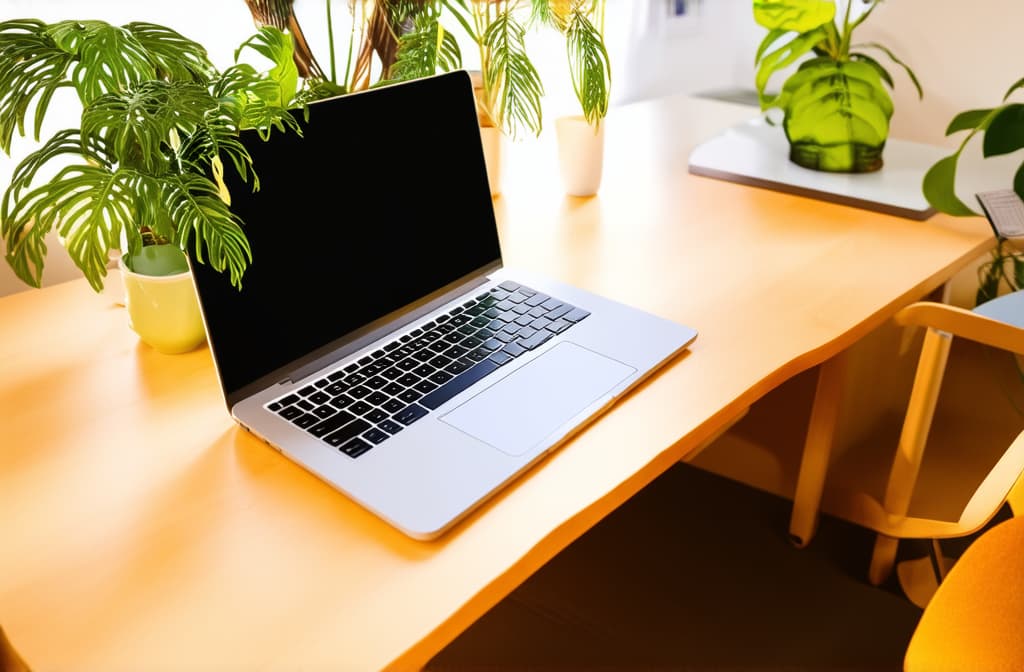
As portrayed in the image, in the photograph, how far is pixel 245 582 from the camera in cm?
65

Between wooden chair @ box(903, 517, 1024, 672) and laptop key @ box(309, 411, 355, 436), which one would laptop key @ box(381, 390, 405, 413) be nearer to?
laptop key @ box(309, 411, 355, 436)

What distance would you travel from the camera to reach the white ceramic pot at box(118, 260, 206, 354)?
93cm

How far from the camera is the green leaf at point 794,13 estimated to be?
144 cm

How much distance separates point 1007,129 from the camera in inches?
45.8


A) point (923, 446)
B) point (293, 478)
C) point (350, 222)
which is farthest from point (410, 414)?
point (923, 446)

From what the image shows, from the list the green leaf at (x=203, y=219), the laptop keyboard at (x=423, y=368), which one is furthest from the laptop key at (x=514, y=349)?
the green leaf at (x=203, y=219)

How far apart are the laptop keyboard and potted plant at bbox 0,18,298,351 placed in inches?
5.8

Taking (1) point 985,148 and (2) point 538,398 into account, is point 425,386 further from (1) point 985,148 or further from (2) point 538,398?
(1) point 985,148

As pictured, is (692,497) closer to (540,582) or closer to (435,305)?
(540,582)

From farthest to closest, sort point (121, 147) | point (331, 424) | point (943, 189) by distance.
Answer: point (943, 189), point (331, 424), point (121, 147)

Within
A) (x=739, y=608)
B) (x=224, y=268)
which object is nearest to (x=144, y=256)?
(x=224, y=268)

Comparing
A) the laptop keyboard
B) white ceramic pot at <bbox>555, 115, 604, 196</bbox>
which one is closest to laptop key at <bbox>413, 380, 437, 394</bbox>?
the laptop keyboard

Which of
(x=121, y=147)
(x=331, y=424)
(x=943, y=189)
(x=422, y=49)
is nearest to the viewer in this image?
(x=121, y=147)

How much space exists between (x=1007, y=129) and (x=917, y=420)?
16.0 inches
